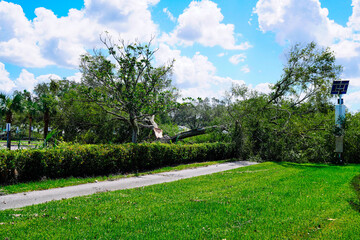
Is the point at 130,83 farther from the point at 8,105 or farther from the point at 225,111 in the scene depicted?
the point at 8,105

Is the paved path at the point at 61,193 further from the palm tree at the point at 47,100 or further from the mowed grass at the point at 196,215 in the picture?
the palm tree at the point at 47,100

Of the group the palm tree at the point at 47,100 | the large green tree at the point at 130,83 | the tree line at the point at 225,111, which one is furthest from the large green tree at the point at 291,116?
the palm tree at the point at 47,100

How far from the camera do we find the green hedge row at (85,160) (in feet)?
28.1

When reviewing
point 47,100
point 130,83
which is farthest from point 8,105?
point 130,83

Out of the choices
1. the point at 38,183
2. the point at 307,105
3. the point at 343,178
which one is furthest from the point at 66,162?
the point at 307,105

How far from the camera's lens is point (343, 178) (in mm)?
9570

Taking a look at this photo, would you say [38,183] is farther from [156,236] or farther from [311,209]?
[311,209]

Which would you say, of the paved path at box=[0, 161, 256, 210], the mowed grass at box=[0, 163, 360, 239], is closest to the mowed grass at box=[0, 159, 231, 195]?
the paved path at box=[0, 161, 256, 210]

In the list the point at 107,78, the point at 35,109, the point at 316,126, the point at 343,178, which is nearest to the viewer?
the point at 343,178

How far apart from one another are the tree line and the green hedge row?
172cm

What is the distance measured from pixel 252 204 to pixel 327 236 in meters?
1.78

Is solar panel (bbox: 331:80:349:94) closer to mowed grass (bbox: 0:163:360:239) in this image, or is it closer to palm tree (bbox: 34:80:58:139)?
mowed grass (bbox: 0:163:360:239)

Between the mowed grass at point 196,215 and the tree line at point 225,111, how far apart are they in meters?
6.95

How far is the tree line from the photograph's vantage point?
43.3 ft
